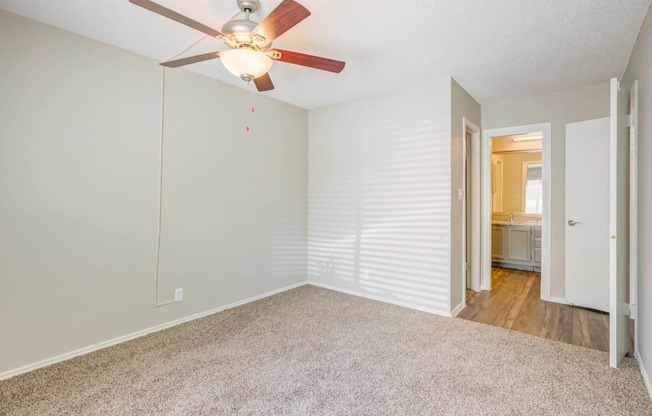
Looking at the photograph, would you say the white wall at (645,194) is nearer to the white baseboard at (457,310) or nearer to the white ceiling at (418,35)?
the white ceiling at (418,35)

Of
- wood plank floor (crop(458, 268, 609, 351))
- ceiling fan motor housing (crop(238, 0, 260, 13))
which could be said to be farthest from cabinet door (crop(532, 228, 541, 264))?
ceiling fan motor housing (crop(238, 0, 260, 13))

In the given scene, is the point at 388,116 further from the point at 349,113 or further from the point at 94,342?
the point at 94,342

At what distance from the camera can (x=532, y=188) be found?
5.58 metres

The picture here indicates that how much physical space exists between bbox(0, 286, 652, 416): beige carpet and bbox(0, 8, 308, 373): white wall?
14.9 inches

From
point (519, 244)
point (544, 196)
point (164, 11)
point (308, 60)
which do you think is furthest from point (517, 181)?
point (164, 11)

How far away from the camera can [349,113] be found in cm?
389

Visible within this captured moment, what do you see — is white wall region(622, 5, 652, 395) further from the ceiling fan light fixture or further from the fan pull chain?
the fan pull chain

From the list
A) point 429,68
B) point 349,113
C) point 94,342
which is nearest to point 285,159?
point 349,113

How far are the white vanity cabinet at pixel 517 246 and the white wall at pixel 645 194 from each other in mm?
3049

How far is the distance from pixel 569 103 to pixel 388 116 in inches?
80.6

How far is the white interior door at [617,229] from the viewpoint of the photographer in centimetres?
211

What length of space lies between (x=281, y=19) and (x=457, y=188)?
247 centimetres

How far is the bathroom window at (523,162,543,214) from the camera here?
5.53m

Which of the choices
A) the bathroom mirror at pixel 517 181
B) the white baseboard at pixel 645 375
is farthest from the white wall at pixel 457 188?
the bathroom mirror at pixel 517 181
